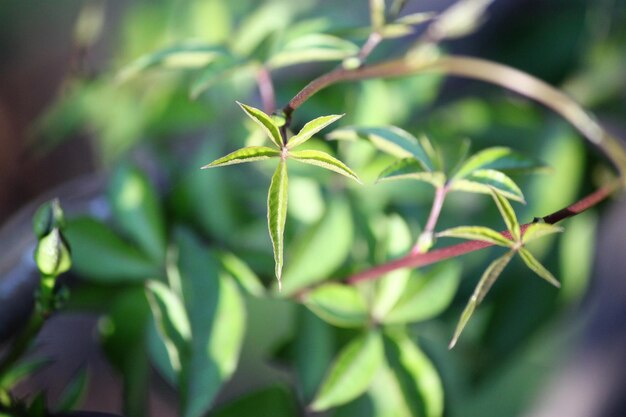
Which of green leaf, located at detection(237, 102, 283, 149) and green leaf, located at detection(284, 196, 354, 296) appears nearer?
green leaf, located at detection(237, 102, 283, 149)

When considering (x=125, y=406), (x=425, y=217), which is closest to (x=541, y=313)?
(x=425, y=217)

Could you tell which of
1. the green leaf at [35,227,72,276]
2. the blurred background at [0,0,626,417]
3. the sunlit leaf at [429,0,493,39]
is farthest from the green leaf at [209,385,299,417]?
the sunlit leaf at [429,0,493,39]

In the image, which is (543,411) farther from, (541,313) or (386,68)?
(386,68)

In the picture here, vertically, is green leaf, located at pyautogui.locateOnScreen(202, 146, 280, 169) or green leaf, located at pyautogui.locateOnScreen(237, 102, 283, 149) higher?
green leaf, located at pyautogui.locateOnScreen(237, 102, 283, 149)

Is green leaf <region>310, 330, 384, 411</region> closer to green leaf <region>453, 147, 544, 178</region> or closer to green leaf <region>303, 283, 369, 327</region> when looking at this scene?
green leaf <region>303, 283, 369, 327</region>

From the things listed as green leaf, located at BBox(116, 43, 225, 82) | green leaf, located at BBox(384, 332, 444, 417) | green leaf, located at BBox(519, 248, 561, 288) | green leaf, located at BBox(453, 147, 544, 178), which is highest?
green leaf, located at BBox(116, 43, 225, 82)

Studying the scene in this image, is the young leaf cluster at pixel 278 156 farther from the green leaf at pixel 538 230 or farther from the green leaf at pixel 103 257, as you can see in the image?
the green leaf at pixel 103 257

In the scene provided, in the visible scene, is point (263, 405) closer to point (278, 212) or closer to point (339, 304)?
point (339, 304)

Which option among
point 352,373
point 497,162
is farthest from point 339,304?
point 497,162
